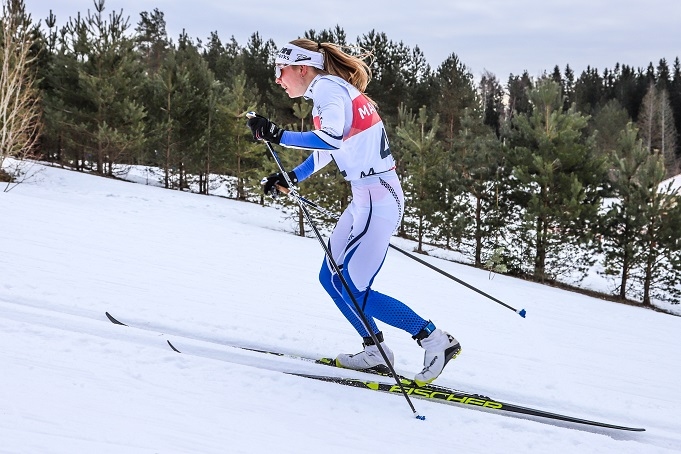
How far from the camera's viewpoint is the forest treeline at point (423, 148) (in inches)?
493

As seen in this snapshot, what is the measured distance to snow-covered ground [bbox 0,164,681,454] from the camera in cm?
199

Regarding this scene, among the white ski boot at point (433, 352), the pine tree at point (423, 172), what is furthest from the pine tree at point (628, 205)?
the white ski boot at point (433, 352)

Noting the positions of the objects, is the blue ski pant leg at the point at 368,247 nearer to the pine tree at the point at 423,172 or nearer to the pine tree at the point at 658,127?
the pine tree at the point at 423,172

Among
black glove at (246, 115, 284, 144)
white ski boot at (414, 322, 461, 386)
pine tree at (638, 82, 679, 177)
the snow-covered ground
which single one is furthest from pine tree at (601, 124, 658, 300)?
pine tree at (638, 82, 679, 177)

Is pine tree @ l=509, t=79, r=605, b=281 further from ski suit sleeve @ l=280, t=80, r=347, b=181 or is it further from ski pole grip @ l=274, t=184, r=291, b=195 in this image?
ski suit sleeve @ l=280, t=80, r=347, b=181

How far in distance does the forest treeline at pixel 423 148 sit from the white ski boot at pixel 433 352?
715 cm

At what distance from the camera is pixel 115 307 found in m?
3.75

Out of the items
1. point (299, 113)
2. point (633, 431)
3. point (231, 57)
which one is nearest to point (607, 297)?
point (299, 113)

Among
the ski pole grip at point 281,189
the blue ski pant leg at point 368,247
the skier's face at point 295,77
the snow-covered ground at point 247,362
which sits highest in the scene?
the skier's face at point 295,77

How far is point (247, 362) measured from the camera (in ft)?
9.73

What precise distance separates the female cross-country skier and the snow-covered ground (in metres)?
0.44

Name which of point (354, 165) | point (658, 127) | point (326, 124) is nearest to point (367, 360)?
point (354, 165)

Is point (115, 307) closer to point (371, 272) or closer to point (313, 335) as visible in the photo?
point (313, 335)

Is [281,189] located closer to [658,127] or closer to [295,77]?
[295,77]
